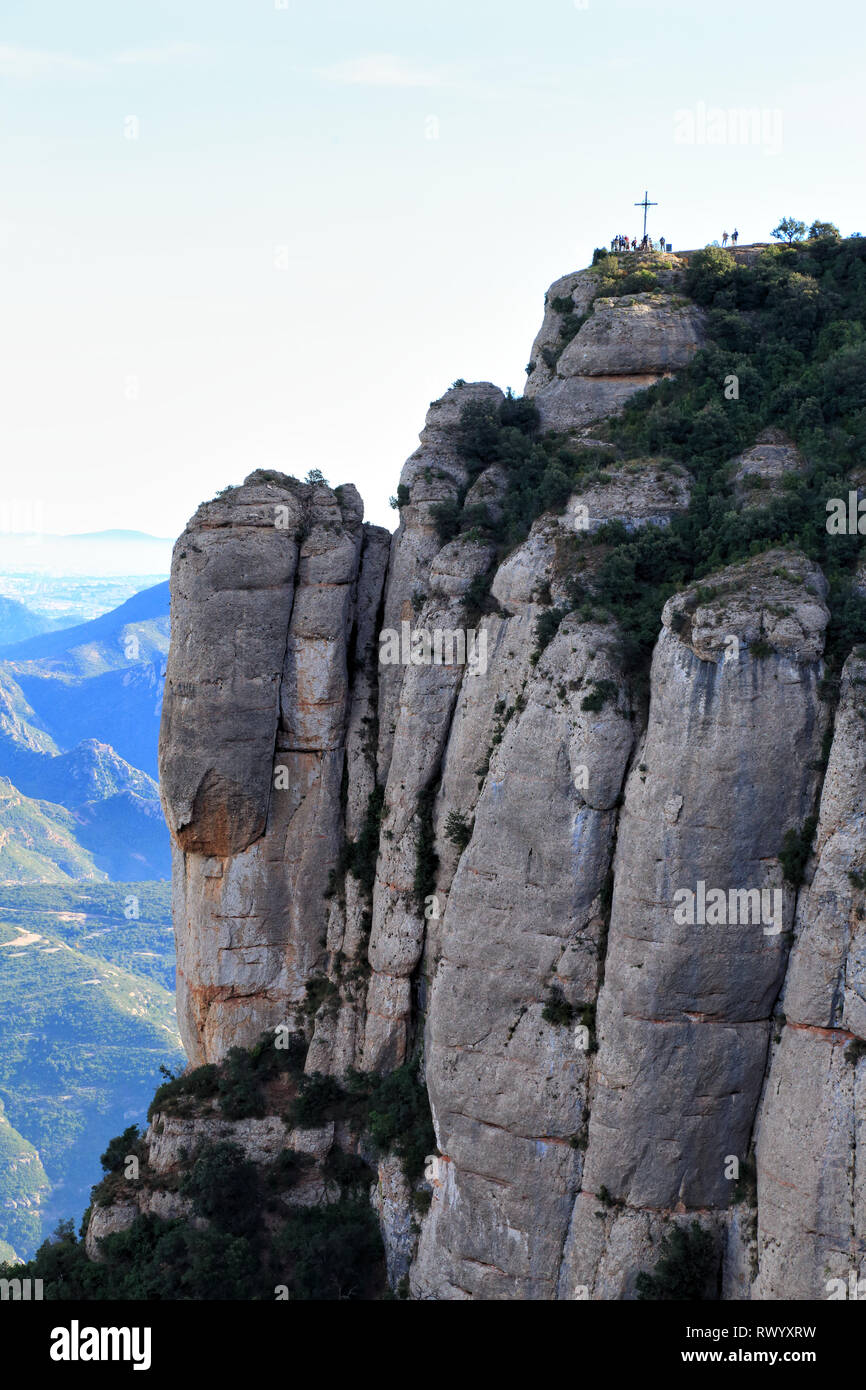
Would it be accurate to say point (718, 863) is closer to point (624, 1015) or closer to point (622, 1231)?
point (624, 1015)

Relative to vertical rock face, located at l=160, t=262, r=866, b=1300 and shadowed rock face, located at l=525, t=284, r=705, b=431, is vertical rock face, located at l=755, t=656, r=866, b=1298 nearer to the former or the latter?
vertical rock face, located at l=160, t=262, r=866, b=1300

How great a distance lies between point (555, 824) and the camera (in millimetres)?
37344

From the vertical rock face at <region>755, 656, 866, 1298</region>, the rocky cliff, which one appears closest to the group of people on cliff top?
the rocky cliff

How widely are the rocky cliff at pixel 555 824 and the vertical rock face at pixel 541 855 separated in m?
0.10

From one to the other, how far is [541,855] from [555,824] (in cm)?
101

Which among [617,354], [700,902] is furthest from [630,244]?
[700,902]

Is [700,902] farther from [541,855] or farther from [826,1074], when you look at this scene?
[826,1074]

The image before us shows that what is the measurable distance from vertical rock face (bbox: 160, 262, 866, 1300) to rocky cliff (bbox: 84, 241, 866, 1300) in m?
0.10

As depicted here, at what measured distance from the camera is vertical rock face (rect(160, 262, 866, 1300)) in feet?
111

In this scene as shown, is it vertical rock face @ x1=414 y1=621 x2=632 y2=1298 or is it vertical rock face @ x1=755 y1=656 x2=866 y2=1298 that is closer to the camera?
vertical rock face @ x1=755 y1=656 x2=866 y2=1298
